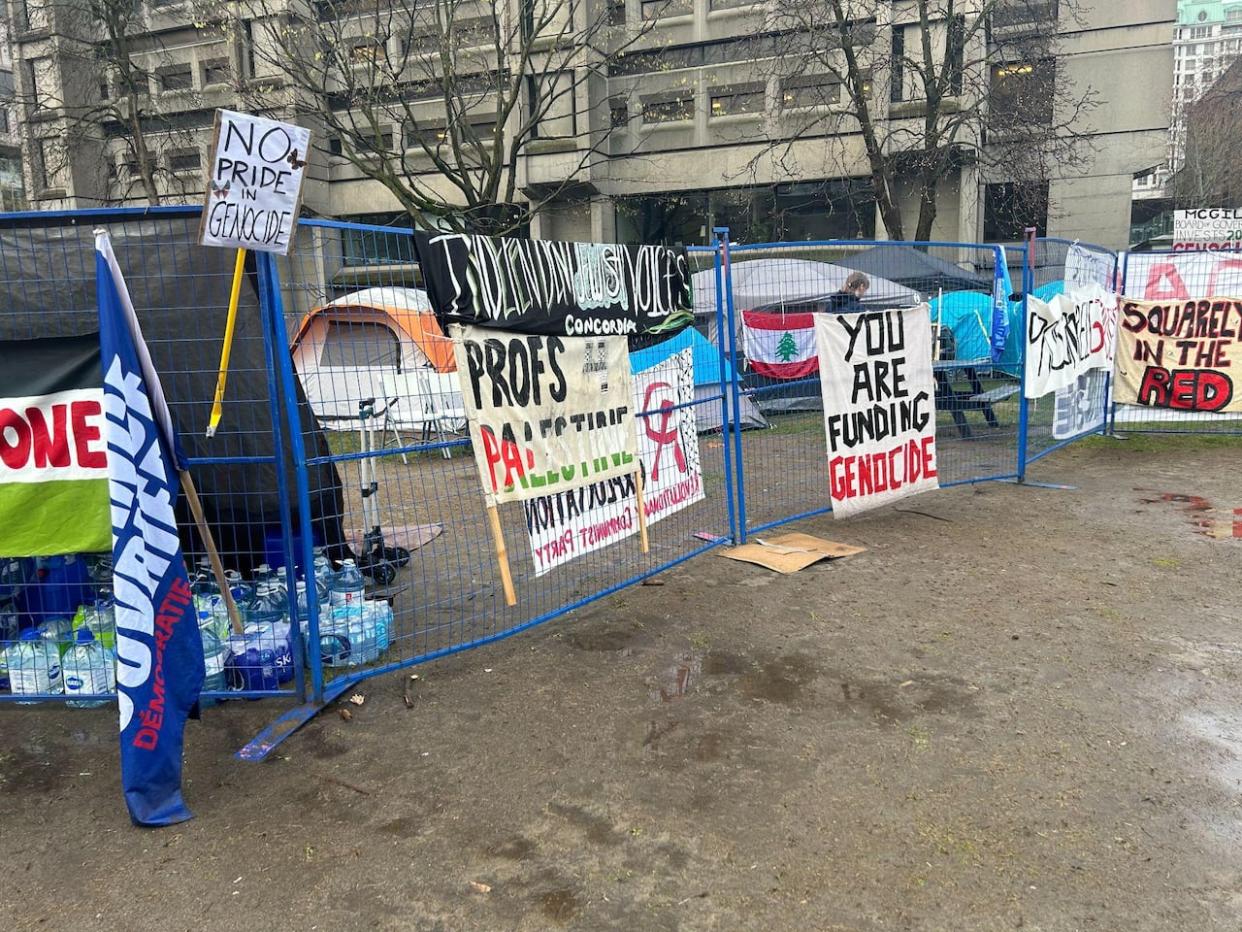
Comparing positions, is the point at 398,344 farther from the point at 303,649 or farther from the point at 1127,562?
the point at 1127,562

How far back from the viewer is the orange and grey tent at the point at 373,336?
13.7 ft

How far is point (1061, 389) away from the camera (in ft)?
27.0

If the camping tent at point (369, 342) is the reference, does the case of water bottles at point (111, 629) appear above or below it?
below

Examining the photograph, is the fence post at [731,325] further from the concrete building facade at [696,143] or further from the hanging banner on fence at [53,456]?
the concrete building facade at [696,143]

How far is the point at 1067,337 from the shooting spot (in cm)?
802

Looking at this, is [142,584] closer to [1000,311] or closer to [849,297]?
[849,297]

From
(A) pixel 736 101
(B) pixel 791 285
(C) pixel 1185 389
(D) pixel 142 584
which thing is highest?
(A) pixel 736 101

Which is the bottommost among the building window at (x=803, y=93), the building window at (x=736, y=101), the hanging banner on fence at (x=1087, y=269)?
the hanging banner on fence at (x=1087, y=269)

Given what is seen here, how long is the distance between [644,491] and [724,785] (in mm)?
2367

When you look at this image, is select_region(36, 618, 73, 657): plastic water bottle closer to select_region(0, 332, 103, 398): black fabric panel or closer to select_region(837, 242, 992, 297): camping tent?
select_region(0, 332, 103, 398): black fabric panel

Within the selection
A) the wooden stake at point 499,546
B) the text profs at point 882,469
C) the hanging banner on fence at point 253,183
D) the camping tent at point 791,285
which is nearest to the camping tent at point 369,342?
the hanging banner on fence at point 253,183

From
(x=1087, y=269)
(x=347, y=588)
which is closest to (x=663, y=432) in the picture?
(x=347, y=588)

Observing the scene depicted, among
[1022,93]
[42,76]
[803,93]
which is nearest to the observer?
[1022,93]

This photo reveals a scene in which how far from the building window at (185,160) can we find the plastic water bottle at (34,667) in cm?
2719
